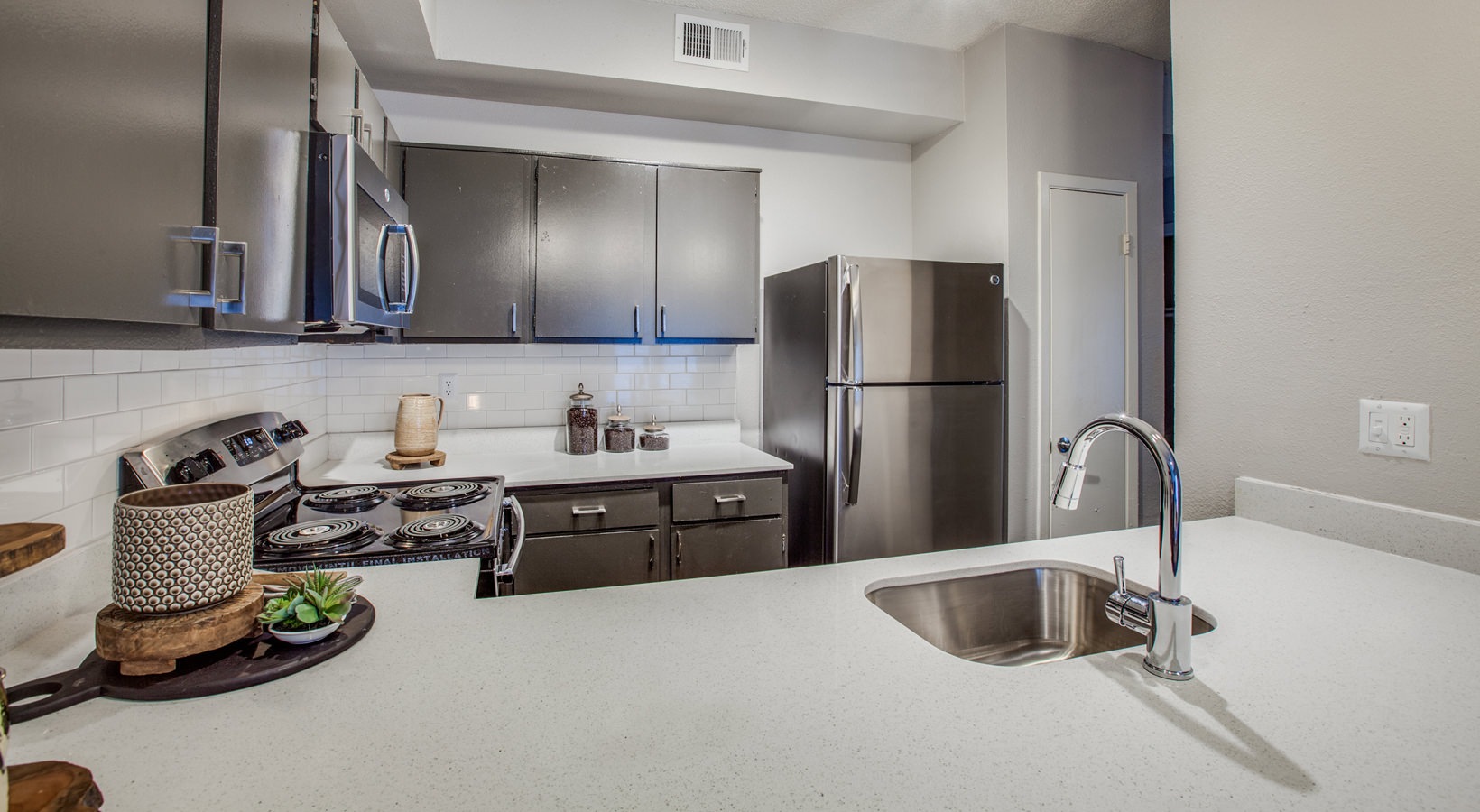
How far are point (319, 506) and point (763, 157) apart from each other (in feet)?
8.12

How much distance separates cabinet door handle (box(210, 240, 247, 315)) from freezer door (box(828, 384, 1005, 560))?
2.01 meters

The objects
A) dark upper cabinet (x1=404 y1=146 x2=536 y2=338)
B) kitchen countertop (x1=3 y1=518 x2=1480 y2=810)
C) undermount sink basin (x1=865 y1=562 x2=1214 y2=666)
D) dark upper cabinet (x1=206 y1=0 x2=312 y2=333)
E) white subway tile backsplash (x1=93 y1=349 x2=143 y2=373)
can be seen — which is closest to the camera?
kitchen countertop (x1=3 y1=518 x2=1480 y2=810)

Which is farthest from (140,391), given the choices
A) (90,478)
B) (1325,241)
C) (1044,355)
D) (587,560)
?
(1044,355)

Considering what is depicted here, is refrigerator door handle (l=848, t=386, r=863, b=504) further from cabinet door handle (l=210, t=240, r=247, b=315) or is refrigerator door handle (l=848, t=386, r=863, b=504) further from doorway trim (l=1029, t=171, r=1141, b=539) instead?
cabinet door handle (l=210, t=240, r=247, b=315)

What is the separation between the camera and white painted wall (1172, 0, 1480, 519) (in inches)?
53.1

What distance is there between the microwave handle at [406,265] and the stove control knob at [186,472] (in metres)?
0.52

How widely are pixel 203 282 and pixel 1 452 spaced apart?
446mm

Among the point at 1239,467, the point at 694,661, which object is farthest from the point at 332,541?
the point at 1239,467

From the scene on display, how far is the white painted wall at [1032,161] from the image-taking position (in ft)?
9.69

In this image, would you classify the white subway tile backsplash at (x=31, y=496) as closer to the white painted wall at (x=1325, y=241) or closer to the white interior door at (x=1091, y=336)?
the white painted wall at (x=1325, y=241)

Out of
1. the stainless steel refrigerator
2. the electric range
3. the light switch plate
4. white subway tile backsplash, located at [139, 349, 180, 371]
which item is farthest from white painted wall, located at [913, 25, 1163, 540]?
white subway tile backsplash, located at [139, 349, 180, 371]

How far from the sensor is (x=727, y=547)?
2586mm

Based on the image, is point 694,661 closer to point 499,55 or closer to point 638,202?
point 638,202

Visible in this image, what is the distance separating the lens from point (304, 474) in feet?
7.95
